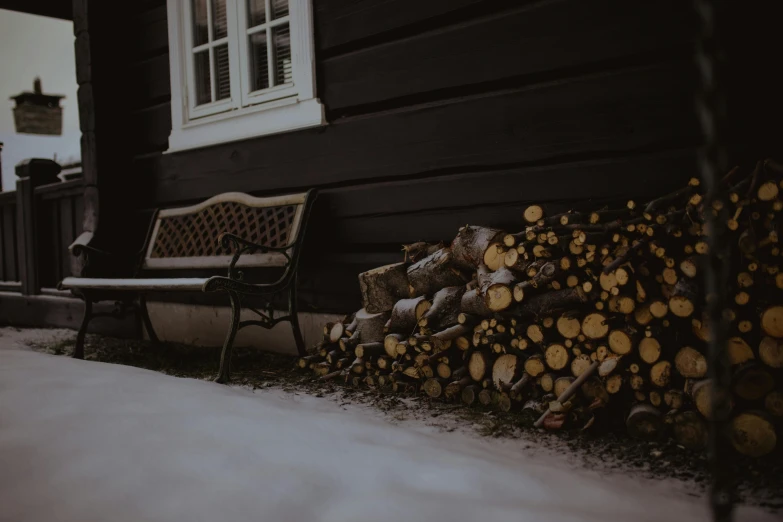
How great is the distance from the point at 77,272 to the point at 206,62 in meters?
1.94

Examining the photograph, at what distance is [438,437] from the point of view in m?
2.08

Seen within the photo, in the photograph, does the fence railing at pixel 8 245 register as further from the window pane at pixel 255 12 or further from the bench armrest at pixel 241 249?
the bench armrest at pixel 241 249

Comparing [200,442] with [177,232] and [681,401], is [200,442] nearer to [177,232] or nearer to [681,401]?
[681,401]

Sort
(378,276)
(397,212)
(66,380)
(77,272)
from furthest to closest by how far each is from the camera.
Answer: (77,272), (397,212), (378,276), (66,380)

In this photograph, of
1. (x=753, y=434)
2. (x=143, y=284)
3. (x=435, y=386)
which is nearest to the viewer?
(x=753, y=434)

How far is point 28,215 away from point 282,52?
3.58 meters

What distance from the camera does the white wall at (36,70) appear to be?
6793 millimetres

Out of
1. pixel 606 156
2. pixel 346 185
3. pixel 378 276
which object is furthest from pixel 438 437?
pixel 346 185

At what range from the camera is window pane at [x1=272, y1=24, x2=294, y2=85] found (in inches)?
147

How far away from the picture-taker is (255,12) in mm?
3914

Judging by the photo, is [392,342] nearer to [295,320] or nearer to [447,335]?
[447,335]

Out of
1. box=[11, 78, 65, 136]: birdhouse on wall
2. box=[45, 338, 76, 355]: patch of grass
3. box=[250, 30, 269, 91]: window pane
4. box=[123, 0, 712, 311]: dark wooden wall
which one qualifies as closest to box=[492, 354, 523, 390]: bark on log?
box=[123, 0, 712, 311]: dark wooden wall

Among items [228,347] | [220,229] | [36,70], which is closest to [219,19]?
[220,229]

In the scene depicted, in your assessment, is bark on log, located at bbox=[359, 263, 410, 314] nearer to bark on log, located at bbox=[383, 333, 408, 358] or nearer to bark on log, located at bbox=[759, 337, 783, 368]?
bark on log, located at bbox=[383, 333, 408, 358]
